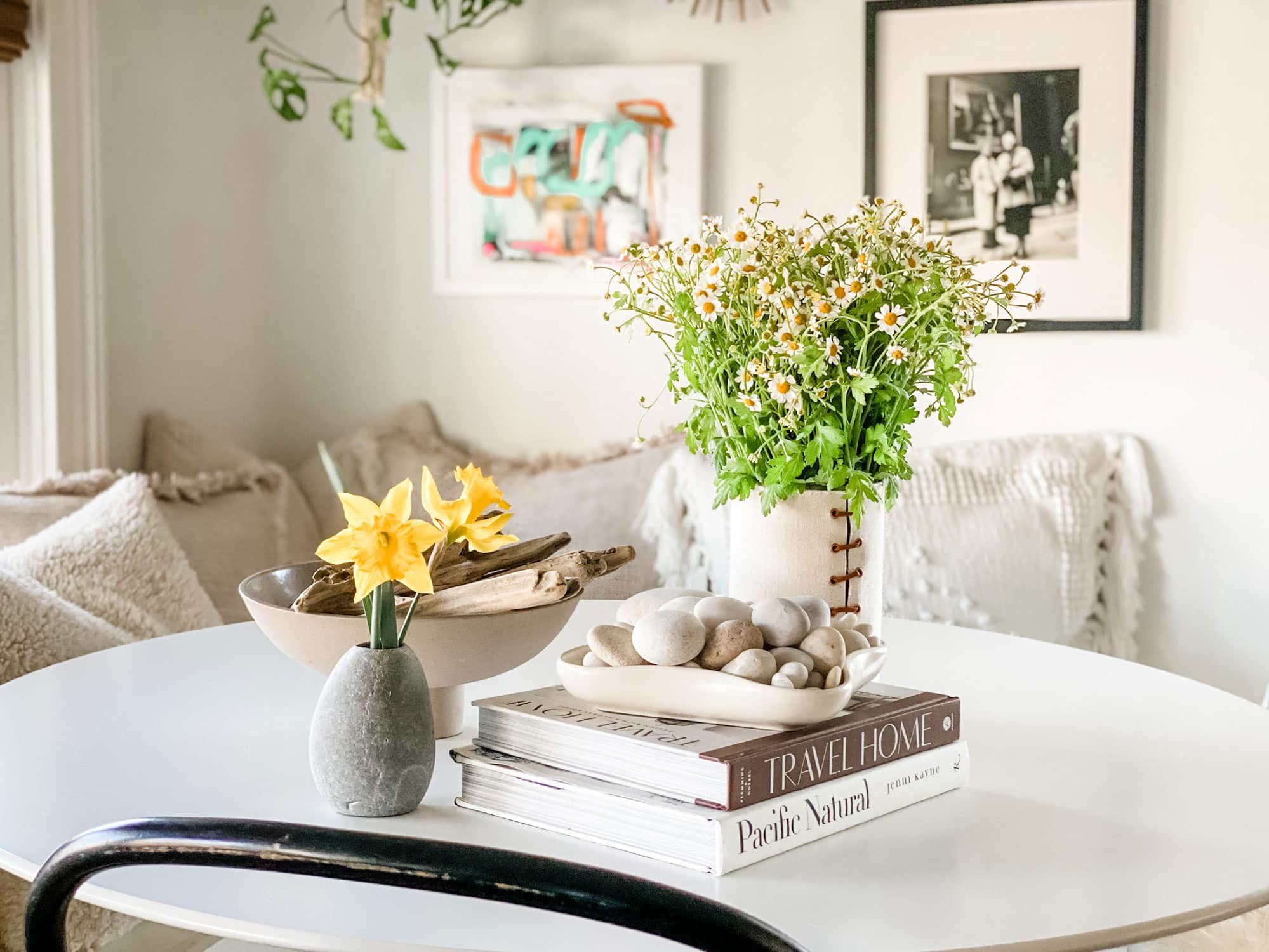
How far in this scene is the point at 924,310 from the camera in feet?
3.85

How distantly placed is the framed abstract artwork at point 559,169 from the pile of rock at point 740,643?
6.20ft

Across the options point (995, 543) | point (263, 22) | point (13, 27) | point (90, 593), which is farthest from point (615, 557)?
point (263, 22)

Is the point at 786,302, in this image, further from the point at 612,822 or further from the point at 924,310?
the point at 612,822

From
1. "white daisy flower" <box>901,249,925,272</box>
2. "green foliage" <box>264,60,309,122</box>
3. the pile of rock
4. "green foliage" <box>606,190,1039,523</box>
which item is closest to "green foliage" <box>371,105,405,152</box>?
"green foliage" <box>264,60,309,122</box>

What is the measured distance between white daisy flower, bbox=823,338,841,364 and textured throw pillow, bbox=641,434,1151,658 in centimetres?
122

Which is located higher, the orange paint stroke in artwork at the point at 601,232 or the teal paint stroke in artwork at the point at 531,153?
the teal paint stroke in artwork at the point at 531,153

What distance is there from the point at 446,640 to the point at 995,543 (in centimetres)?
167

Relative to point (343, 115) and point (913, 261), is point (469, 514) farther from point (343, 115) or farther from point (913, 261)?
point (343, 115)

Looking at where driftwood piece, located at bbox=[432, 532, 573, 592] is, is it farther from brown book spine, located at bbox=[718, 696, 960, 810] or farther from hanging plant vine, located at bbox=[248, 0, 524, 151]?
hanging plant vine, located at bbox=[248, 0, 524, 151]

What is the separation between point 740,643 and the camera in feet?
3.02

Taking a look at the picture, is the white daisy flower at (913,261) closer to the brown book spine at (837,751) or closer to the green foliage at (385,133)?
the brown book spine at (837,751)

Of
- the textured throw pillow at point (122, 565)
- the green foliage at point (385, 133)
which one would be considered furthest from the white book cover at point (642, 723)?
the green foliage at point (385, 133)

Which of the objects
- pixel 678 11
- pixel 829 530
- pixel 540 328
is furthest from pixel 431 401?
pixel 829 530

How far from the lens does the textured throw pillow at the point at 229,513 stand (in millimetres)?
2355
